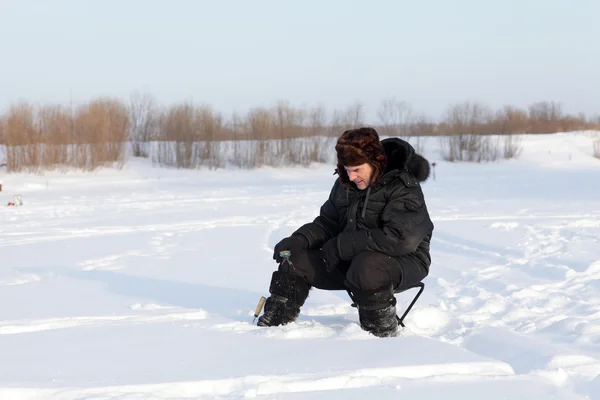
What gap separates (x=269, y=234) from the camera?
9.38 metres

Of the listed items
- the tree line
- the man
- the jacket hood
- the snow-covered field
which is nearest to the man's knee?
the man

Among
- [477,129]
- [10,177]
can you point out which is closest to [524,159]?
[477,129]

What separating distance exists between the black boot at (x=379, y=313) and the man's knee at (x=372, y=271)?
0.04 m

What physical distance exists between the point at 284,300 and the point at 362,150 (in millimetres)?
952

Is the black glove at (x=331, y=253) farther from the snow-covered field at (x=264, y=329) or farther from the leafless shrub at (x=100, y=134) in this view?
the leafless shrub at (x=100, y=134)

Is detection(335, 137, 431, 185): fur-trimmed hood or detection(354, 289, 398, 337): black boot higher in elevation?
detection(335, 137, 431, 185): fur-trimmed hood

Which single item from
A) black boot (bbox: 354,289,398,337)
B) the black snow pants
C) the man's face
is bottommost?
black boot (bbox: 354,289,398,337)

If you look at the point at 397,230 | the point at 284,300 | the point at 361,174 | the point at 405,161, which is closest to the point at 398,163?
the point at 405,161

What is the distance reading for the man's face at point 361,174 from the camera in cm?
371

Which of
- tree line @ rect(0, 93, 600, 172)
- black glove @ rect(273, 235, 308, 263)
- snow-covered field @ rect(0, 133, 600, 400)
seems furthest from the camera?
tree line @ rect(0, 93, 600, 172)

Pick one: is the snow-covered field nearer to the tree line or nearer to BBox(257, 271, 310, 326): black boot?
BBox(257, 271, 310, 326): black boot

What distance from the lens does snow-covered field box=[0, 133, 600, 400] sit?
279 cm

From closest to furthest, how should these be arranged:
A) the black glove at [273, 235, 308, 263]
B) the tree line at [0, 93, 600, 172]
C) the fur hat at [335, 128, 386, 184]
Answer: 1. the fur hat at [335, 128, 386, 184]
2. the black glove at [273, 235, 308, 263]
3. the tree line at [0, 93, 600, 172]

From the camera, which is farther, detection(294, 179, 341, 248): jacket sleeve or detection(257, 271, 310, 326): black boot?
detection(294, 179, 341, 248): jacket sleeve
